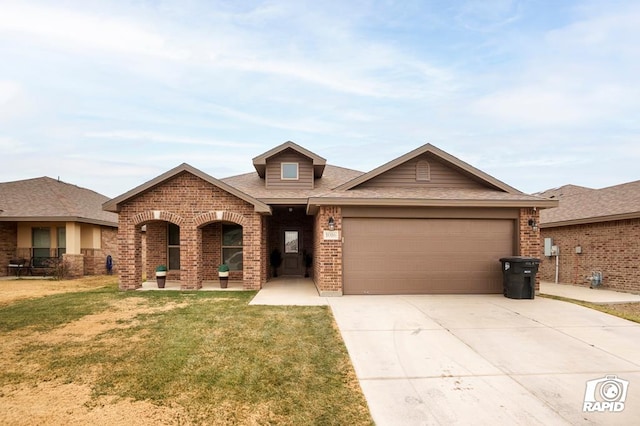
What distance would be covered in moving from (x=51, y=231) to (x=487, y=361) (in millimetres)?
19532

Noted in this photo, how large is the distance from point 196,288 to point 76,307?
135 inches

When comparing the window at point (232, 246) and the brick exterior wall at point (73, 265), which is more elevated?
the window at point (232, 246)

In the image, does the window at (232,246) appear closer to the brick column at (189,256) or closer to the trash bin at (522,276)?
the brick column at (189,256)

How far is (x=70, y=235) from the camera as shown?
16.5 metres

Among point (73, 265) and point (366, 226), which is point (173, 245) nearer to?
point (73, 265)

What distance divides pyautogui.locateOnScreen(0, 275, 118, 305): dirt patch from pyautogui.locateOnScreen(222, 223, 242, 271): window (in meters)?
4.86

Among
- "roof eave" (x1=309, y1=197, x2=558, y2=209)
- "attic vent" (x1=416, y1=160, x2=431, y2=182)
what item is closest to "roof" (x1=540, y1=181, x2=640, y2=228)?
"roof eave" (x1=309, y1=197, x2=558, y2=209)

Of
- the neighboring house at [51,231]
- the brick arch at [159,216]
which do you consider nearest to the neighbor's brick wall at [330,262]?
the brick arch at [159,216]

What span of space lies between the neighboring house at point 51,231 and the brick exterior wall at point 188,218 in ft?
21.3

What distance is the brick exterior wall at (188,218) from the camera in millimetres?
11773

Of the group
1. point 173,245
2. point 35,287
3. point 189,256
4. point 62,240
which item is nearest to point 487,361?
point 189,256

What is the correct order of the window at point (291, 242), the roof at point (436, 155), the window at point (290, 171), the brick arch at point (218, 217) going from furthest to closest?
1. the window at point (291, 242)
2. the window at point (290, 171)
3. the roof at point (436, 155)
4. the brick arch at point (218, 217)

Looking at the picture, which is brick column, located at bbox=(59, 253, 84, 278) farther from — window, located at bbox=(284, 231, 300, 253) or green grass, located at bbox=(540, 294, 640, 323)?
green grass, located at bbox=(540, 294, 640, 323)

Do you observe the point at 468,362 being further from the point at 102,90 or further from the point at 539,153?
the point at 539,153
